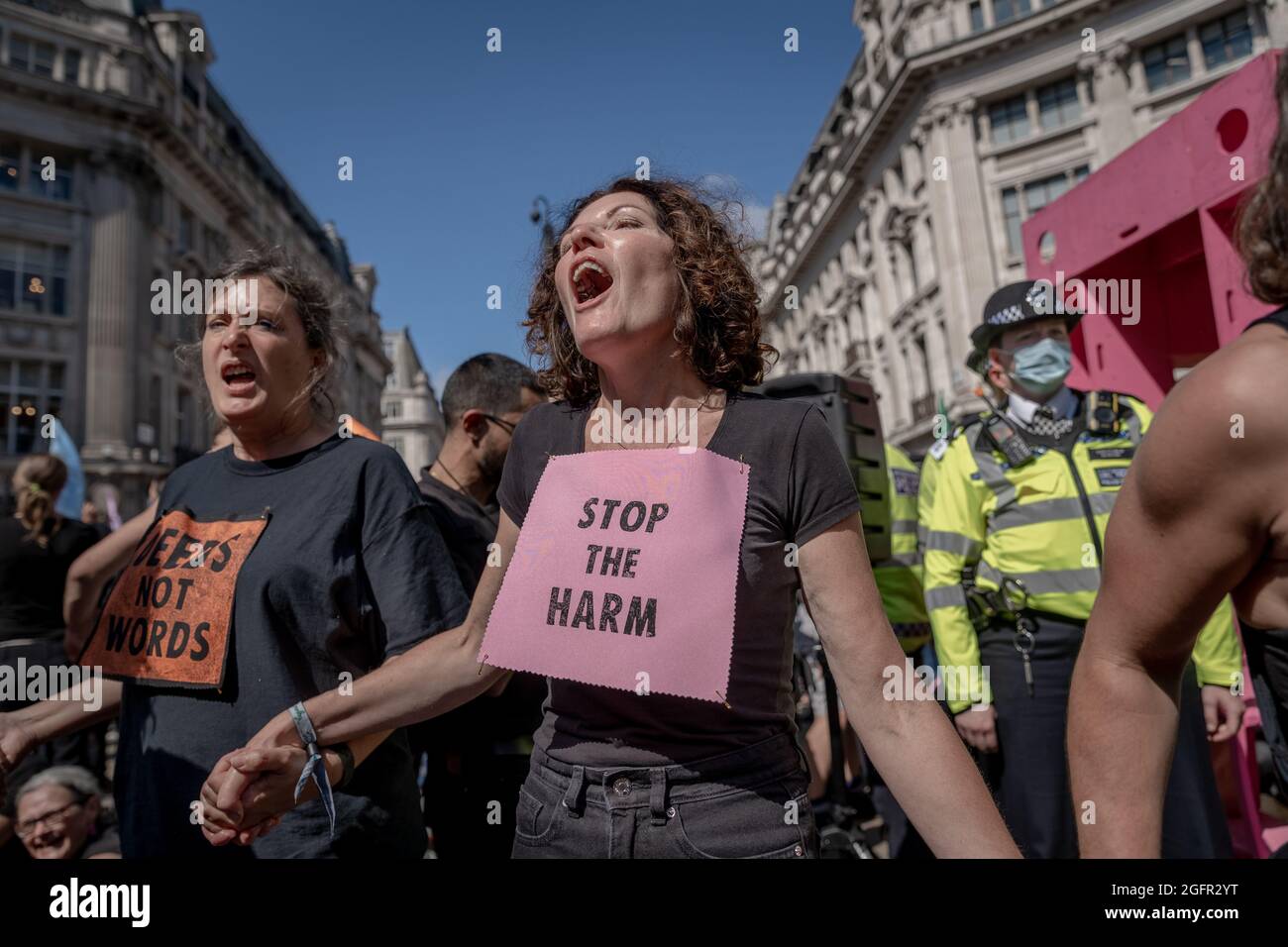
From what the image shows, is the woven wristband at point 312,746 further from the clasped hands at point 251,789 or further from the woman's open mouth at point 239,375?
the woman's open mouth at point 239,375

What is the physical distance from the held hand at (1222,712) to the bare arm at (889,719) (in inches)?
94.1

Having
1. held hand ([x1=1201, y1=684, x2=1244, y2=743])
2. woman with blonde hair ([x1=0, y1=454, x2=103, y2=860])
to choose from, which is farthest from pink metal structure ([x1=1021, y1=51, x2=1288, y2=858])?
woman with blonde hair ([x1=0, y1=454, x2=103, y2=860])

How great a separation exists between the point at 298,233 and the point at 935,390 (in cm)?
3612

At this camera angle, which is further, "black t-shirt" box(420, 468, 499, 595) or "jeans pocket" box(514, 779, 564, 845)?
"black t-shirt" box(420, 468, 499, 595)

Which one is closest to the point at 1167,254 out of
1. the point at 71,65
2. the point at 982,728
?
the point at 982,728

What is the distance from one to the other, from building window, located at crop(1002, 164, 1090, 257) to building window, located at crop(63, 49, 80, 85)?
3180 centimetres

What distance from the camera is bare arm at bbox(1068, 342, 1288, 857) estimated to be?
1.03 meters

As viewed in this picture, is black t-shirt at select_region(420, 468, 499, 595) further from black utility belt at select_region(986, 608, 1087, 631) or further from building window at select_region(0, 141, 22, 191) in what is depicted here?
building window at select_region(0, 141, 22, 191)

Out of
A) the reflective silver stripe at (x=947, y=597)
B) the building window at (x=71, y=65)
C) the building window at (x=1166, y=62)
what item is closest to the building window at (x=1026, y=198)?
the building window at (x=1166, y=62)

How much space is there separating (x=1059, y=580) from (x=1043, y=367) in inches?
38.4

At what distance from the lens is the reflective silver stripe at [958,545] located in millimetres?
3289
